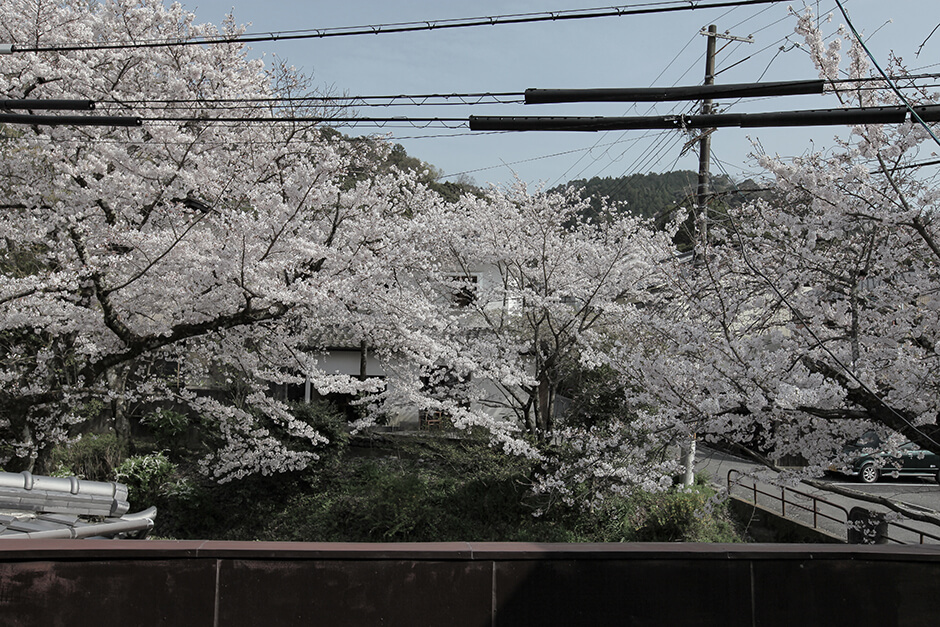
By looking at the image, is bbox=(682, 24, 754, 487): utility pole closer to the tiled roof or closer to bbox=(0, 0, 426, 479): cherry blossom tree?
bbox=(0, 0, 426, 479): cherry blossom tree

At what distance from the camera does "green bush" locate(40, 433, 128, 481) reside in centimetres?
1424

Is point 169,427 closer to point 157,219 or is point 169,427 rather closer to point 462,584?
point 157,219

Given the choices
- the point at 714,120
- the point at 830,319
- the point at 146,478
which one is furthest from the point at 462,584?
the point at 146,478

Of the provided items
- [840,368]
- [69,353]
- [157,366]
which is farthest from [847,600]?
[157,366]

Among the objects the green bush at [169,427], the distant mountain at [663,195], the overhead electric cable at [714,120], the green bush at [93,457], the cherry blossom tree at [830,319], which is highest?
the distant mountain at [663,195]

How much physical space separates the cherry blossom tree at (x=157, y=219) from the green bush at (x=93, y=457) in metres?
3.09

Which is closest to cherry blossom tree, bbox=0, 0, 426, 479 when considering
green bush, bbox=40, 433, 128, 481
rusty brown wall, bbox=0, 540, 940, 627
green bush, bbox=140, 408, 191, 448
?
green bush, bbox=40, 433, 128, 481

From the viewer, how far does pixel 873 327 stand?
6.69m

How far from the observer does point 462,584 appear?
172 inches

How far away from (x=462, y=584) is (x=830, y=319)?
5.09m

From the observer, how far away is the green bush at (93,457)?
1424cm

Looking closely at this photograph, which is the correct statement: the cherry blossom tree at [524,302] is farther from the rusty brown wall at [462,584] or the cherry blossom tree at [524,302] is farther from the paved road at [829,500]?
the rusty brown wall at [462,584]

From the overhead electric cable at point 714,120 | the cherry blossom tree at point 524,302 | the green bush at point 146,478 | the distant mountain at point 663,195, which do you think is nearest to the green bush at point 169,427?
the green bush at point 146,478

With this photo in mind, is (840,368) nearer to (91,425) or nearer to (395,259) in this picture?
(395,259)
